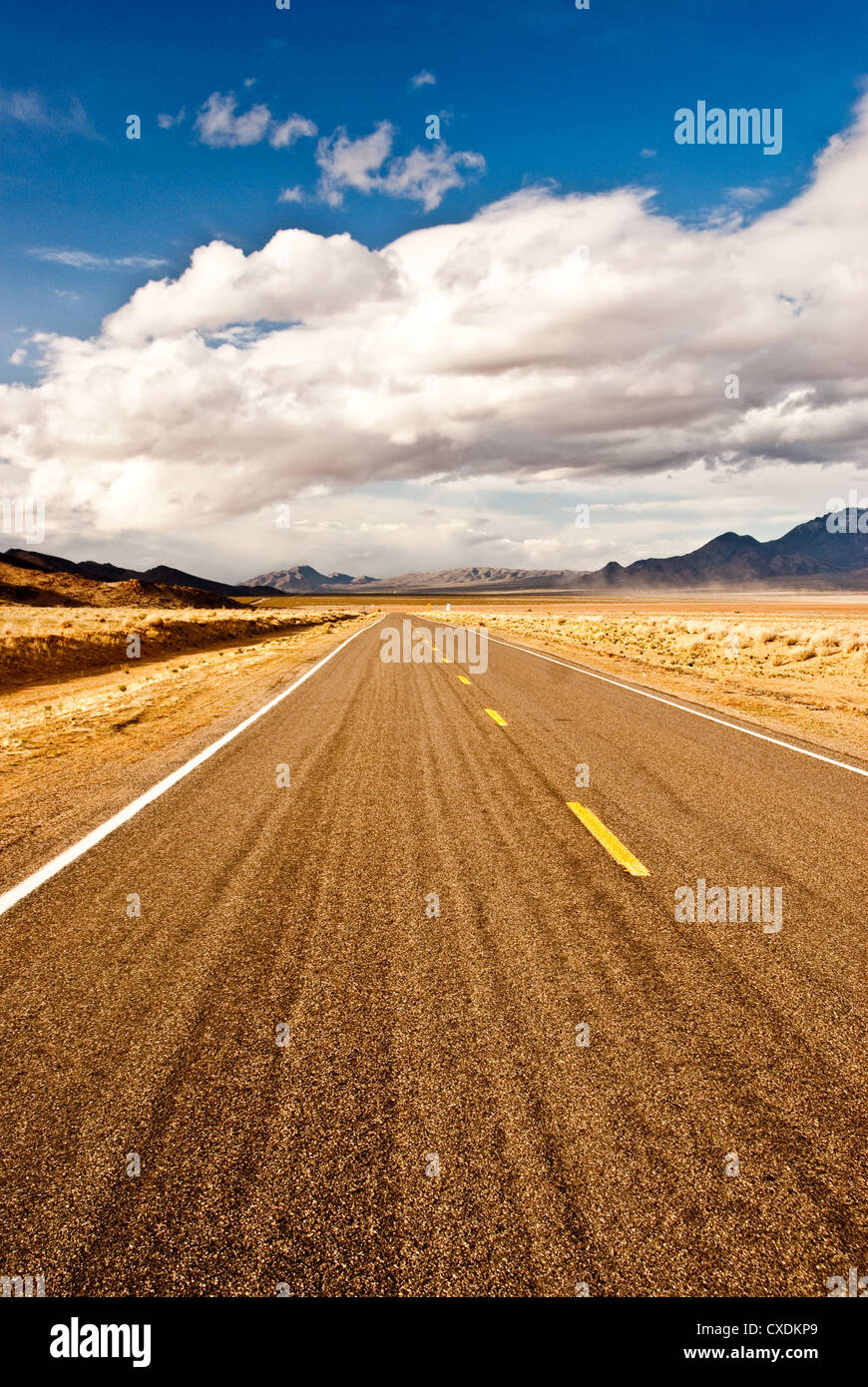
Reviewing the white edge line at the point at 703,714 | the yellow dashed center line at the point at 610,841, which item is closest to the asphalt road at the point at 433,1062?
the yellow dashed center line at the point at 610,841

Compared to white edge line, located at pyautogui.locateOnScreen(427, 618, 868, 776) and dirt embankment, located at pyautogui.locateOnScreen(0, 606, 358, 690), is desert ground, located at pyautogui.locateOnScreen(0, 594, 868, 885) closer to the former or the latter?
dirt embankment, located at pyautogui.locateOnScreen(0, 606, 358, 690)

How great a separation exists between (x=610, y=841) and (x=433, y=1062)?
3.21m

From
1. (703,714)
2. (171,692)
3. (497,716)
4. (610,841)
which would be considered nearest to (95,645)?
(171,692)

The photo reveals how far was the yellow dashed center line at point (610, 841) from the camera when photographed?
5402 mm

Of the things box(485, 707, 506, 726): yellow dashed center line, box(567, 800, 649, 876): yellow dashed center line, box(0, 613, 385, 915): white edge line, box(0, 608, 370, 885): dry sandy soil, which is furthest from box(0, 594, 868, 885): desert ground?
box(567, 800, 649, 876): yellow dashed center line

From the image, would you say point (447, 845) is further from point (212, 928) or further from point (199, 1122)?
point (199, 1122)

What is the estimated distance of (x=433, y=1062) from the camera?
3.13m

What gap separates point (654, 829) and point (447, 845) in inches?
73.7

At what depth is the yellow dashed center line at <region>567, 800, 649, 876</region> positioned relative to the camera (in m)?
5.40

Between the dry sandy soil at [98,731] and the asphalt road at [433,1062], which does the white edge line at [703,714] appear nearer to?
the asphalt road at [433,1062]

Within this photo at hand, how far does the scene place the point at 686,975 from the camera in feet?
12.9

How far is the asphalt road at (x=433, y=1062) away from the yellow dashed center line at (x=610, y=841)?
76 mm

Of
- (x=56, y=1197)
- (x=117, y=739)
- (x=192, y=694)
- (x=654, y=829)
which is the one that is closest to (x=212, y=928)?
(x=56, y=1197)

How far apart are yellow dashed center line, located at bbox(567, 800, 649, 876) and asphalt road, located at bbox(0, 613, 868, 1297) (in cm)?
8
